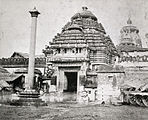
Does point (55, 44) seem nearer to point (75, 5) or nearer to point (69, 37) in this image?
point (69, 37)

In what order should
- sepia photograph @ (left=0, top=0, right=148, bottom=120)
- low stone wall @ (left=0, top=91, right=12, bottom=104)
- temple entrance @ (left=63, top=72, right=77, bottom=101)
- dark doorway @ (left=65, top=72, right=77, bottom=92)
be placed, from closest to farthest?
sepia photograph @ (left=0, top=0, right=148, bottom=120)
low stone wall @ (left=0, top=91, right=12, bottom=104)
temple entrance @ (left=63, top=72, right=77, bottom=101)
dark doorway @ (left=65, top=72, right=77, bottom=92)

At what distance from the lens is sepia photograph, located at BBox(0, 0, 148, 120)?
7.78 meters

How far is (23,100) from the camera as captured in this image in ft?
32.0

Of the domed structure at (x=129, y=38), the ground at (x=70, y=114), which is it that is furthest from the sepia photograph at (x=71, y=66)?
the domed structure at (x=129, y=38)

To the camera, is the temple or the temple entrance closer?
the temple

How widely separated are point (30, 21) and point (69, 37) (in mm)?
5165

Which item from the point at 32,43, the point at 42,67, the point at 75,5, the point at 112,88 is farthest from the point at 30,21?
the point at 42,67

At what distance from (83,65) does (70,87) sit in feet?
7.00

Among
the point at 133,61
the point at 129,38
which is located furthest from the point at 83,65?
the point at 129,38

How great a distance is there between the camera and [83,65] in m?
14.2

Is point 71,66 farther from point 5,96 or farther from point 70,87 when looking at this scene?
point 5,96

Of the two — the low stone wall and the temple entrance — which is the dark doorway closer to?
the temple entrance

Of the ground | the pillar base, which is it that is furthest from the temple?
the pillar base

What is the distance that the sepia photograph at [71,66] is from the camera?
25.5ft
